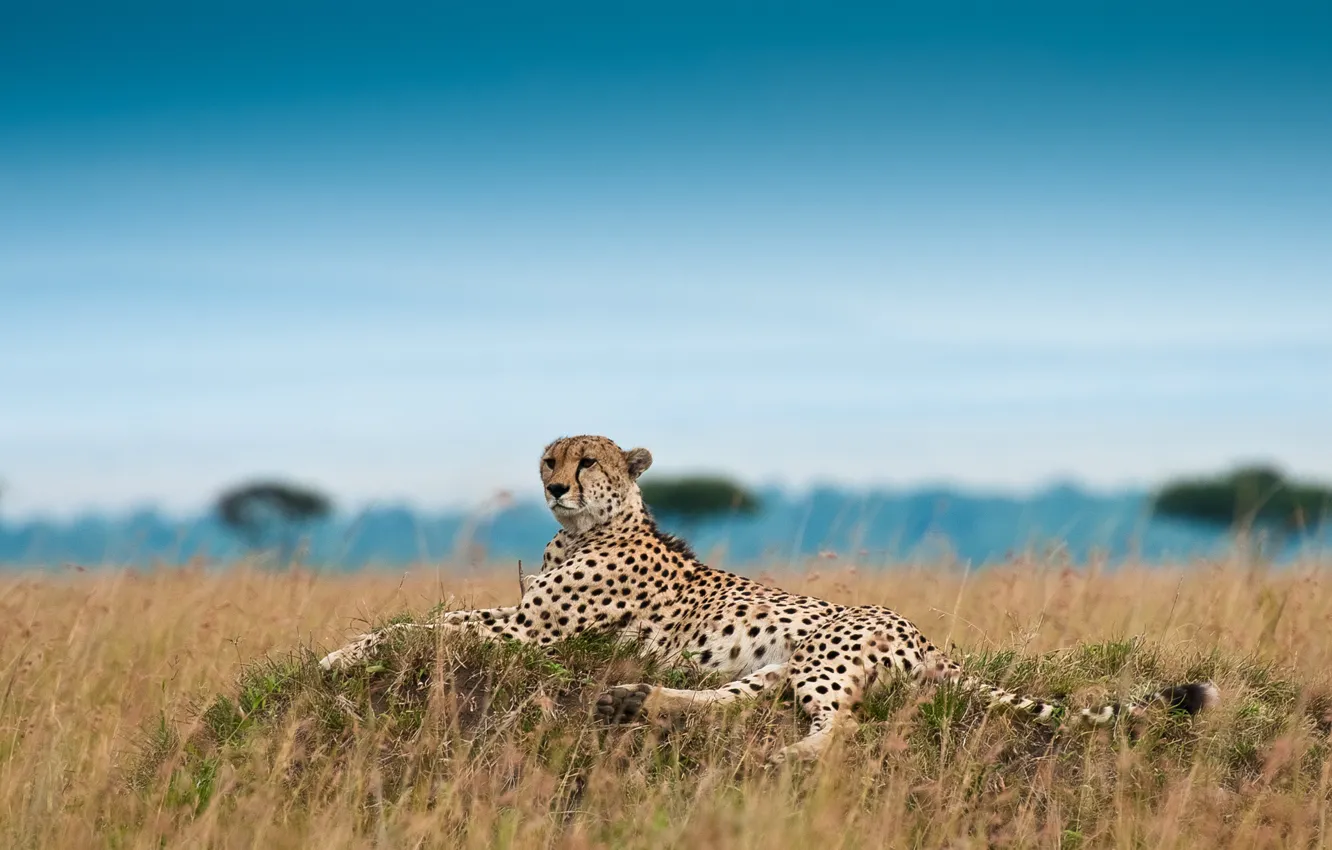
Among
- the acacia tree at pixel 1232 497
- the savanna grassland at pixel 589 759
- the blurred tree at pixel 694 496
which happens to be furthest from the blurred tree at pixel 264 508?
the savanna grassland at pixel 589 759

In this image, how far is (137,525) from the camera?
9.16 m

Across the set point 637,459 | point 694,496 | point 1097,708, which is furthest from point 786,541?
point 694,496

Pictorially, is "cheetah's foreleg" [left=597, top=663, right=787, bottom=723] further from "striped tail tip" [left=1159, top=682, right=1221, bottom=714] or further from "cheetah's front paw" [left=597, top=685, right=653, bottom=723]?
"striped tail tip" [left=1159, top=682, right=1221, bottom=714]

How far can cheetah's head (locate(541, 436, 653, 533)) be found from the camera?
6148mm

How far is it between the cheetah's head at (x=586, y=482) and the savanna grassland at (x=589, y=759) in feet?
2.44

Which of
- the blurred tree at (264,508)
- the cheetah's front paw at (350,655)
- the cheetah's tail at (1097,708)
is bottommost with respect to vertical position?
the blurred tree at (264,508)

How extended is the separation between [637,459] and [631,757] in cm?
184

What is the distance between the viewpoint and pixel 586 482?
20.3ft

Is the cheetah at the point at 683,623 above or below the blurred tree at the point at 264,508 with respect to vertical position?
above

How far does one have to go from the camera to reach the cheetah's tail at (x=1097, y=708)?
205 inches

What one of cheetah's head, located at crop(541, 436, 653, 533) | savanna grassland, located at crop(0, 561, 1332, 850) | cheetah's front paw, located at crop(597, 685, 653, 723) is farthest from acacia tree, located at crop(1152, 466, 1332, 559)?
cheetah's front paw, located at crop(597, 685, 653, 723)

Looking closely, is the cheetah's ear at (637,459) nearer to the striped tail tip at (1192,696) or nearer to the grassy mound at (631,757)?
the grassy mound at (631,757)

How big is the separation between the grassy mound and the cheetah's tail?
0.06 meters

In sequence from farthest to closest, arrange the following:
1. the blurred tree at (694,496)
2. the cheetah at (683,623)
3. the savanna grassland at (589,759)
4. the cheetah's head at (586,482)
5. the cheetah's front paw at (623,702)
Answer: the blurred tree at (694,496) < the cheetah's head at (586,482) < the cheetah at (683,623) < the cheetah's front paw at (623,702) < the savanna grassland at (589,759)
